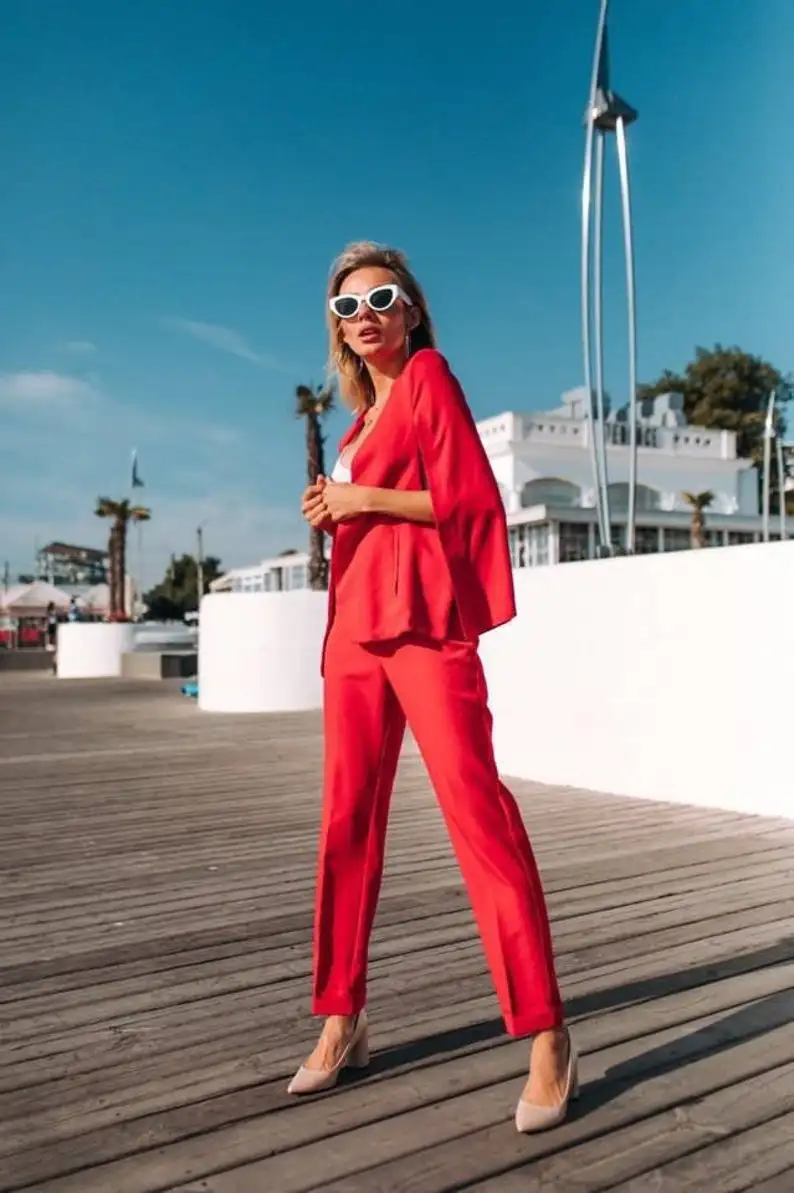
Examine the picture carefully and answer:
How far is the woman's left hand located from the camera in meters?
2.07

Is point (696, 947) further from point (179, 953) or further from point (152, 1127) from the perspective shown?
point (152, 1127)

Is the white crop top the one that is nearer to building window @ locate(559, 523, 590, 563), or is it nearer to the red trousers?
the red trousers

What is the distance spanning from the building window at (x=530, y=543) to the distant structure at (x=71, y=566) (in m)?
40.1

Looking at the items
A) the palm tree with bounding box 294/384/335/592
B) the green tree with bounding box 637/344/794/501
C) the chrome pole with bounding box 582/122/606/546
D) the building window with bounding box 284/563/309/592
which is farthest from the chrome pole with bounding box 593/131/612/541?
the green tree with bounding box 637/344/794/501

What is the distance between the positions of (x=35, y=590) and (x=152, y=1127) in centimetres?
4695

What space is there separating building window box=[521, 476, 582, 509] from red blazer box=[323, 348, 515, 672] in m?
43.0

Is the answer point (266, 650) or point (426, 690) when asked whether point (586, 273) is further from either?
point (426, 690)

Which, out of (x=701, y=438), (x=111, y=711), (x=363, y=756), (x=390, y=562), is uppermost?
(x=701, y=438)

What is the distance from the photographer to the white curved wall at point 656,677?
5090 millimetres

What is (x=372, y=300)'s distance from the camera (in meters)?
2.16

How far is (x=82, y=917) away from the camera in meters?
3.64

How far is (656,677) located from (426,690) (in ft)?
12.5

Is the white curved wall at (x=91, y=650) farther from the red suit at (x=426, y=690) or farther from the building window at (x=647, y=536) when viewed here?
the building window at (x=647, y=536)

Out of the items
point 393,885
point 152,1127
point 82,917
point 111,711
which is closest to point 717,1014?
point 152,1127
